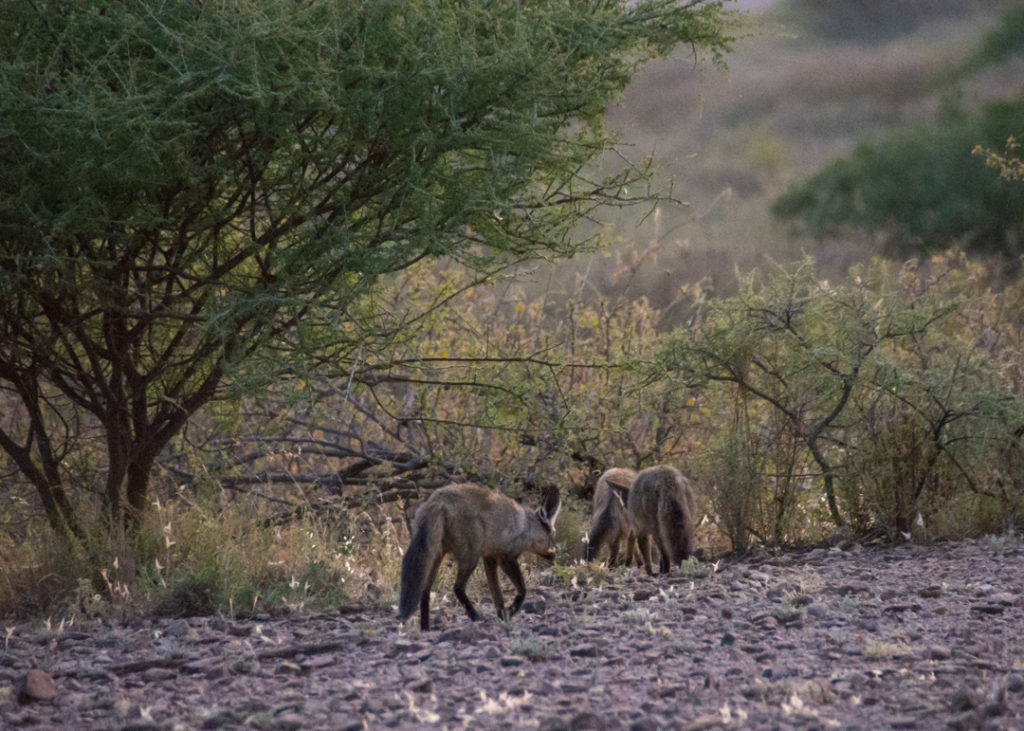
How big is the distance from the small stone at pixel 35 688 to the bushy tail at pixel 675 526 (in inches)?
153

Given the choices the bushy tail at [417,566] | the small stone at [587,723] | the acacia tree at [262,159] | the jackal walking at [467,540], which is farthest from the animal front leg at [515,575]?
the small stone at [587,723]

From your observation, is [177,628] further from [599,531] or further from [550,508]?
[599,531]

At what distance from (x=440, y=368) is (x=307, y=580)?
1.97m

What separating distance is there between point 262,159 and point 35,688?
305 centimetres

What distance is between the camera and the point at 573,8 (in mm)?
7066

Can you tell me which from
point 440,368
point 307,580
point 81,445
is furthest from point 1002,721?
point 81,445

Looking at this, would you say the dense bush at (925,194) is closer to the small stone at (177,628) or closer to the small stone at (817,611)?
the small stone at (817,611)

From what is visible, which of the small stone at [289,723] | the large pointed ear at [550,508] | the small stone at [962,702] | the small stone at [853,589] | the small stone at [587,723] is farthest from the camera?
the large pointed ear at [550,508]

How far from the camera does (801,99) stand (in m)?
43.8

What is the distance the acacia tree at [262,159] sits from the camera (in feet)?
20.1

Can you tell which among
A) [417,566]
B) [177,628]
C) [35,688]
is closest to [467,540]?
[417,566]

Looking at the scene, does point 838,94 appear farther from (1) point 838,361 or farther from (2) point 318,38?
(2) point 318,38

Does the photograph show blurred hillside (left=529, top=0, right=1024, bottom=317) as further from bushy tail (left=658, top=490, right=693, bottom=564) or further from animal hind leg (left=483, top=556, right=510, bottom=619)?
animal hind leg (left=483, top=556, right=510, bottom=619)

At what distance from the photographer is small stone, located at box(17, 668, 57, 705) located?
201 inches
